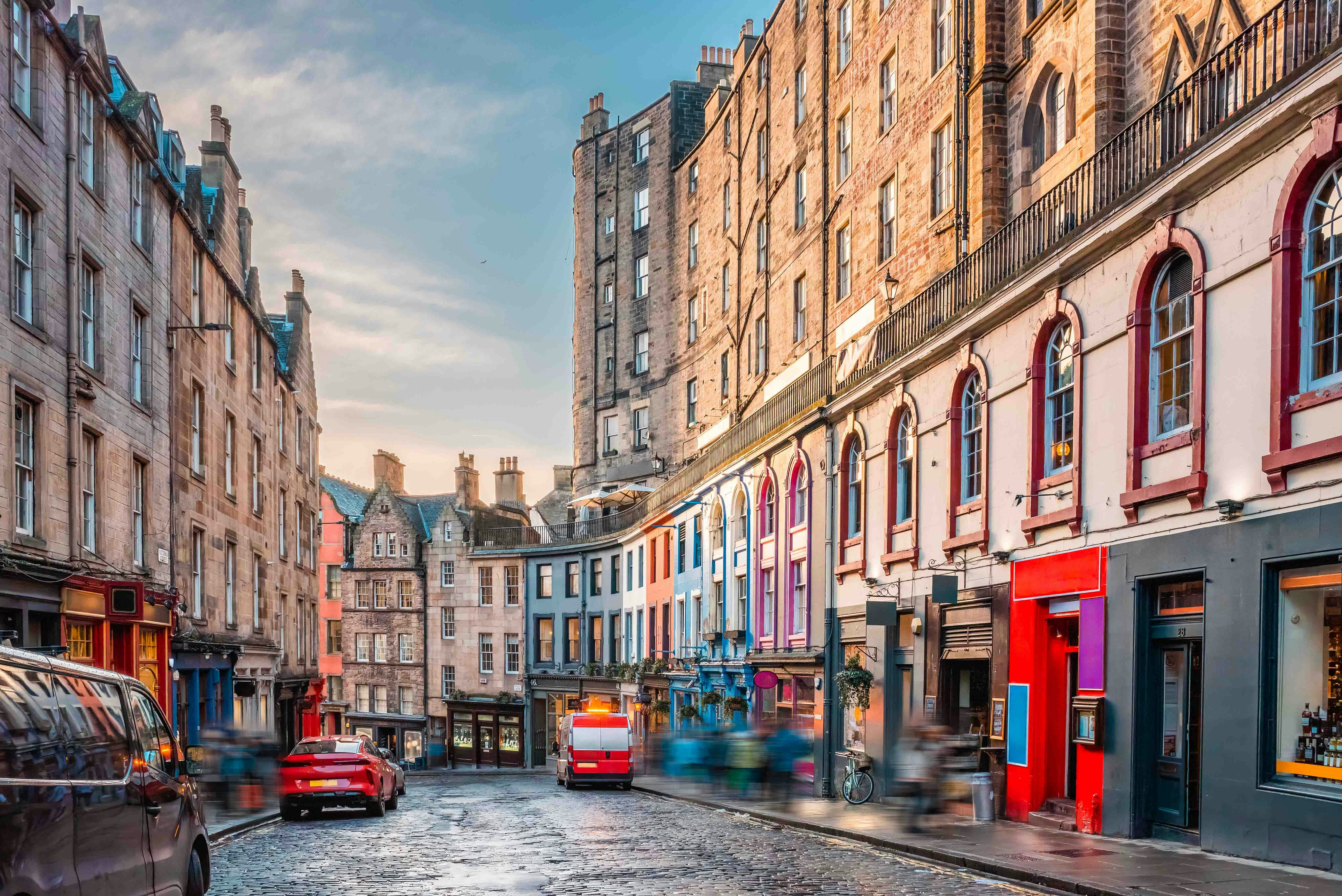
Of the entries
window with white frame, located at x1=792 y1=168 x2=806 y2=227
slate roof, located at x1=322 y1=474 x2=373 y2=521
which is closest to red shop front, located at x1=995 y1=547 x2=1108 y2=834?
window with white frame, located at x1=792 y1=168 x2=806 y2=227

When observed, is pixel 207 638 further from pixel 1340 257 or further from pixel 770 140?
pixel 1340 257

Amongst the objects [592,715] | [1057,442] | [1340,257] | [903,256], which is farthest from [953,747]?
[592,715]

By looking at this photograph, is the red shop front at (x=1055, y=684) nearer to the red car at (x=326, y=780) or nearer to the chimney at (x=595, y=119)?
the red car at (x=326, y=780)

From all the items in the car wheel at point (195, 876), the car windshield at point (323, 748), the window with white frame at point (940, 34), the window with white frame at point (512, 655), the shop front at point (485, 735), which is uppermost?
the window with white frame at point (940, 34)

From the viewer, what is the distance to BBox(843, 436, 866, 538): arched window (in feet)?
89.7

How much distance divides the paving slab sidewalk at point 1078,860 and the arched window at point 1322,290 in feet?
14.9

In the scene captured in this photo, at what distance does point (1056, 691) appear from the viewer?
18.9m

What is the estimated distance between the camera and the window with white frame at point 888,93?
95.9 ft

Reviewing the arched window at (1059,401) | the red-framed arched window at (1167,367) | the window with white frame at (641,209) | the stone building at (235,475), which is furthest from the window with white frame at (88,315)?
the window with white frame at (641,209)

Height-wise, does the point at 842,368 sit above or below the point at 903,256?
below

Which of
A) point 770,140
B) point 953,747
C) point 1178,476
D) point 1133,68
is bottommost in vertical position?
point 953,747

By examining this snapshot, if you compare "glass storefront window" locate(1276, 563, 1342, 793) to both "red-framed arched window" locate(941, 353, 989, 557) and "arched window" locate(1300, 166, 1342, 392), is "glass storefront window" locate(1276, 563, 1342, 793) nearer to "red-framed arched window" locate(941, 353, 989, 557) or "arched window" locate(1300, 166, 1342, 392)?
"arched window" locate(1300, 166, 1342, 392)

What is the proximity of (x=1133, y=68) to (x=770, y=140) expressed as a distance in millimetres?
A: 21109

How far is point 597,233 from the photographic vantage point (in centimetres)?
5994
